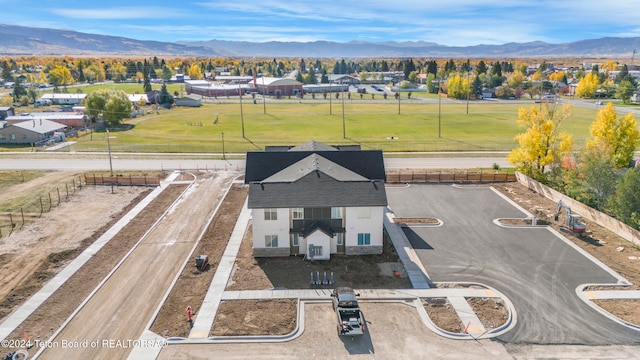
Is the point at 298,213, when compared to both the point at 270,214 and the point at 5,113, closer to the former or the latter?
the point at 270,214

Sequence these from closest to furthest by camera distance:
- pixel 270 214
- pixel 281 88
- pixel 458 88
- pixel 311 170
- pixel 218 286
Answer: pixel 218 286 → pixel 270 214 → pixel 311 170 → pixel 458 88 → pixel 281 88

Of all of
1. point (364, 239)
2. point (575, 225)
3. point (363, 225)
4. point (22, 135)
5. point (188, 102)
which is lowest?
point (575, 225)

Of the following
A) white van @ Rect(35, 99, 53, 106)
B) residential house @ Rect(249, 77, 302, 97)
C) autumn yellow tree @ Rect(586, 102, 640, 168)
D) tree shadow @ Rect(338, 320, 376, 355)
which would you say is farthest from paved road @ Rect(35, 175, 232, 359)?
residential house @ Rect(249, 77, 302, 97)

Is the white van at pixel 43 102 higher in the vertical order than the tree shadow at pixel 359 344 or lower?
higher

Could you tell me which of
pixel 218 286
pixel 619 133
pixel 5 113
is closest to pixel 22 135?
pixel 5 113

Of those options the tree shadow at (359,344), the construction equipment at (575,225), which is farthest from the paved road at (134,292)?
the construction equipment at (575,225)

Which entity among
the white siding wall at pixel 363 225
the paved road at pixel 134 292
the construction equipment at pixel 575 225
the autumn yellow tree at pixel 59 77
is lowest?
the paved road at pixel 134 292

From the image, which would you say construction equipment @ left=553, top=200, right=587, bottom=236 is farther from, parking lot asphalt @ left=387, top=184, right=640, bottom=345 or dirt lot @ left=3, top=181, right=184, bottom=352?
dirt lot @ left=3, top=181, right=184, bottom=352

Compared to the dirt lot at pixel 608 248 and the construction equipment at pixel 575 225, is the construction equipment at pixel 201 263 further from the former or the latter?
the construction equipment at pixel 575 225
